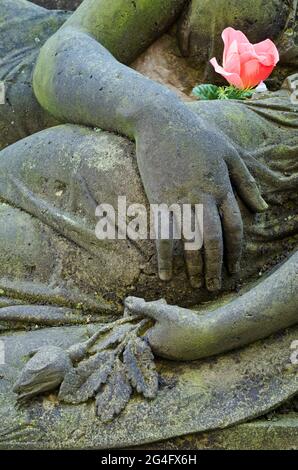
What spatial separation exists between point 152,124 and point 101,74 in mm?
224

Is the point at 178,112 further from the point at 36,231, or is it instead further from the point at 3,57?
the point at 3,57

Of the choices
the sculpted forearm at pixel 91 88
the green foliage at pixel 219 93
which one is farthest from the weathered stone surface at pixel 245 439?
the green foliage at pixel 219 93

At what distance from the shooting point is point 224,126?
1.91 m

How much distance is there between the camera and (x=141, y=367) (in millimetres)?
1700

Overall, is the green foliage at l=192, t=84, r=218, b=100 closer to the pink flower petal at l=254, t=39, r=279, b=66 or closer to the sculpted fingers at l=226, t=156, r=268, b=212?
the pink flower petal at l=254, t=39, r=279, b=66

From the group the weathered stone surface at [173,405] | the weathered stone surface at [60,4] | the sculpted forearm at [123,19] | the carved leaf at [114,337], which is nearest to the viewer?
the weathered stone surface at [173,405]

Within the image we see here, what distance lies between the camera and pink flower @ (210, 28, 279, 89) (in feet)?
6.53

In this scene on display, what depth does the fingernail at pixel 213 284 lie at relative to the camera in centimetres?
181

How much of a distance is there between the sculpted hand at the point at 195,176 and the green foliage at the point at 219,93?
32cm

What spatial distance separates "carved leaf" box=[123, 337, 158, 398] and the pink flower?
74cm

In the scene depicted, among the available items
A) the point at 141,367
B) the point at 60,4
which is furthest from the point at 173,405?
the point at 60,4

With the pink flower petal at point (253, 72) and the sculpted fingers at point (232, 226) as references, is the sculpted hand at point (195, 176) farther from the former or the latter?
the pink flower petal at point (253, 72)
